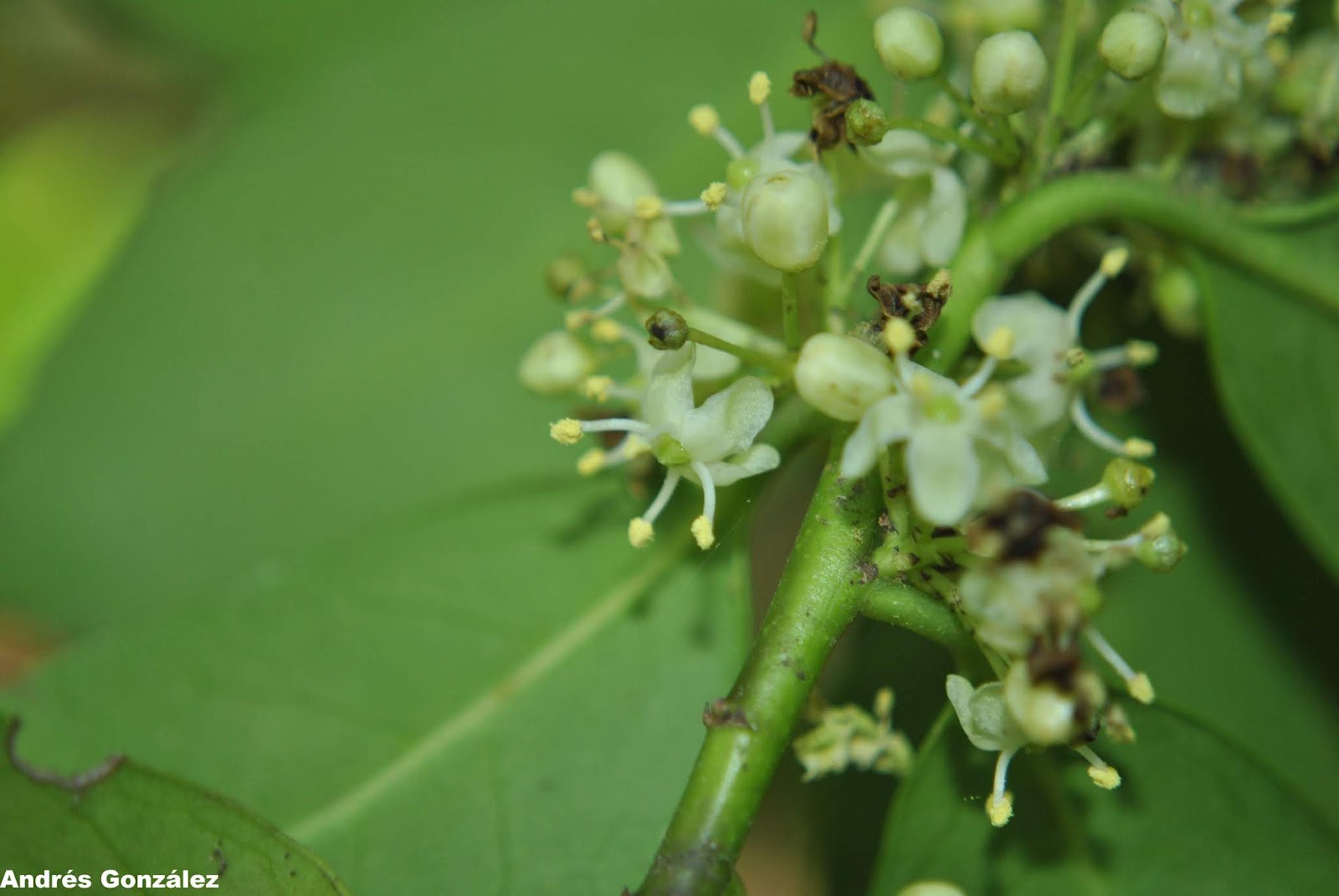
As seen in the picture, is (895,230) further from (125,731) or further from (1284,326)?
(125,731)

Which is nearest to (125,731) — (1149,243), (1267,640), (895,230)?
(895,230)

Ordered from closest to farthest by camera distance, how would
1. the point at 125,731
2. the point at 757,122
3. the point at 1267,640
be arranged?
1. the point at 125,731
2. the point at 1267,640
3. the point at 757,122

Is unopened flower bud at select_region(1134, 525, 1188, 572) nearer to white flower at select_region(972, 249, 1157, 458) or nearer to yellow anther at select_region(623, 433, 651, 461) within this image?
white flower at select_region(972, 249, 1157, 458)

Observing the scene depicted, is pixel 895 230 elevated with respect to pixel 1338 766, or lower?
elevated

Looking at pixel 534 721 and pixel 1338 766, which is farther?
pixel 1338 766

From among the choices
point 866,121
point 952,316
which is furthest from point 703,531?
point 866,121

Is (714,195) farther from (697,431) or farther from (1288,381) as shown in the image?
(1288,381)
